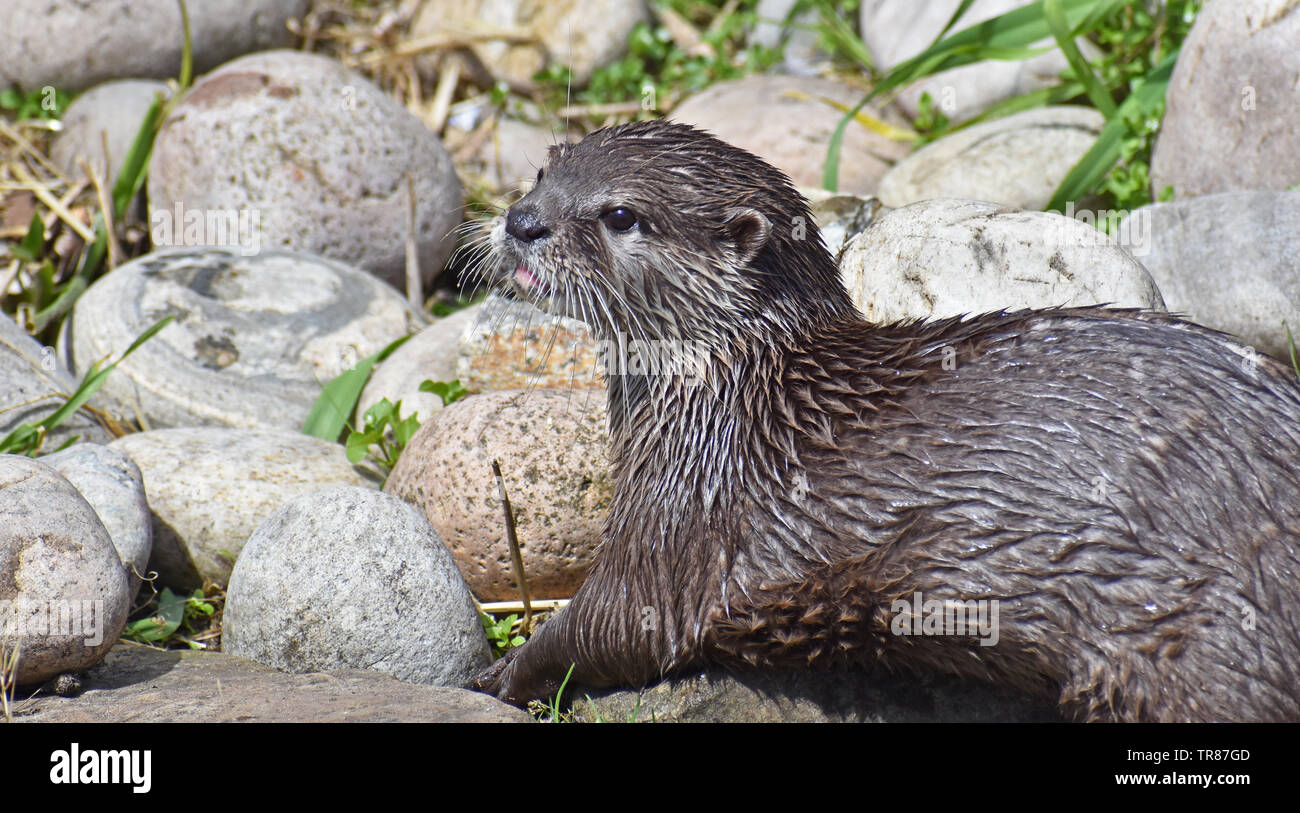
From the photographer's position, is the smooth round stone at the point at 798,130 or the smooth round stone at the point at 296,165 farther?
the smooth round stone at the point at 798,130

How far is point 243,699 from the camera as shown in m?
2.94

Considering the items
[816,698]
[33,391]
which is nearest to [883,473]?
[816,698]

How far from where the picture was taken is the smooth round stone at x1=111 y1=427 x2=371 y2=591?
3816 millimetres

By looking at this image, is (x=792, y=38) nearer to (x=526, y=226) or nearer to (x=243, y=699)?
(x=526, y=226)

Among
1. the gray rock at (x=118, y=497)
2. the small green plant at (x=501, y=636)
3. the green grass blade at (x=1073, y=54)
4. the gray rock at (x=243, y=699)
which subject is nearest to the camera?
the gray rock at (x=243, y=699)

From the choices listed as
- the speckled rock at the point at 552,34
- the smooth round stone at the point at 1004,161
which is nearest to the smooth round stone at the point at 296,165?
the speckled rock at the point at 552,34

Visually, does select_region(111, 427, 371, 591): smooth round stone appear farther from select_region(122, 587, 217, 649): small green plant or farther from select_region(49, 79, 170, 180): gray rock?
select_region(49, 79, 170, 180): gray rock

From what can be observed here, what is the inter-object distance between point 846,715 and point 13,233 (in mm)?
4616

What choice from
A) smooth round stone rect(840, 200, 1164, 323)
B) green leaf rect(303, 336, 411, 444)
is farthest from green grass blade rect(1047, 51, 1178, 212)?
green leaf rect(303, 336, 411, 444)

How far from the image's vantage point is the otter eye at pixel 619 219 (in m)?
2.98

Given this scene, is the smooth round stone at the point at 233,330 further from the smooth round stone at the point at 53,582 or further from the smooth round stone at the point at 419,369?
the smooth round stone at the point at 53,582

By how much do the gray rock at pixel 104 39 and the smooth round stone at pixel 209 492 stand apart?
3.05 meters

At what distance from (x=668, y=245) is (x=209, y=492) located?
184 cm

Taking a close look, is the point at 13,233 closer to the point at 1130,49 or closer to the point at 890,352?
the point at 890,352
